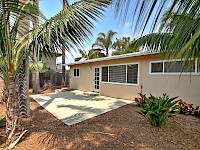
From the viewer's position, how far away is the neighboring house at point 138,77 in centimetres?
737

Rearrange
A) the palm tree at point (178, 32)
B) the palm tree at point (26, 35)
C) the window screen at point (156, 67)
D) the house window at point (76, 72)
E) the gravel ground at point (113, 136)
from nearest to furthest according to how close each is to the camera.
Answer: the palm tree at point (178, 32) < the palm tree at point (26, 35) < the gravel ground at point (113, 136) < the window screen at point (156, 67) < the house window at point (76, 72)

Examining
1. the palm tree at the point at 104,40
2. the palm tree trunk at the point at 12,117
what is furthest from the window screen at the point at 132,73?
the palm tree at the point at 104,40

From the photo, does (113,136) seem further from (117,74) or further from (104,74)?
(104,74)

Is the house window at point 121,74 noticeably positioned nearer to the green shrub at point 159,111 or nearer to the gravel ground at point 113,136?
the gravel ground at point 113,136

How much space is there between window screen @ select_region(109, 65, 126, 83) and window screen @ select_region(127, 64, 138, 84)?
0.36 metres

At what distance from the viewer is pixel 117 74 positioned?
10.8 metres

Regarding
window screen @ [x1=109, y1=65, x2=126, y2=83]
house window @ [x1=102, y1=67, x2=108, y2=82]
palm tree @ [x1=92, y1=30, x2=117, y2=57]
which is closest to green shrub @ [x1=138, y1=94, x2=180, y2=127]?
window screen @ [x1=109, y1=65, x2=126, y2=83]

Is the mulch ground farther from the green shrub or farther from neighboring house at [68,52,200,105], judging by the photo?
neighboring house at [68,52,200,105]

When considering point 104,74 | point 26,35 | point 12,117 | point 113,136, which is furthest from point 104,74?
point 26,35

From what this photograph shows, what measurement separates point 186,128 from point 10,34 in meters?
5.51

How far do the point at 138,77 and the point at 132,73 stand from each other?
57 centimetres

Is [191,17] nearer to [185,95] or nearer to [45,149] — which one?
[45,149]

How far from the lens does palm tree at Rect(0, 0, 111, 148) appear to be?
2412 mm

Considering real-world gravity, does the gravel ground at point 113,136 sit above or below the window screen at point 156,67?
below
